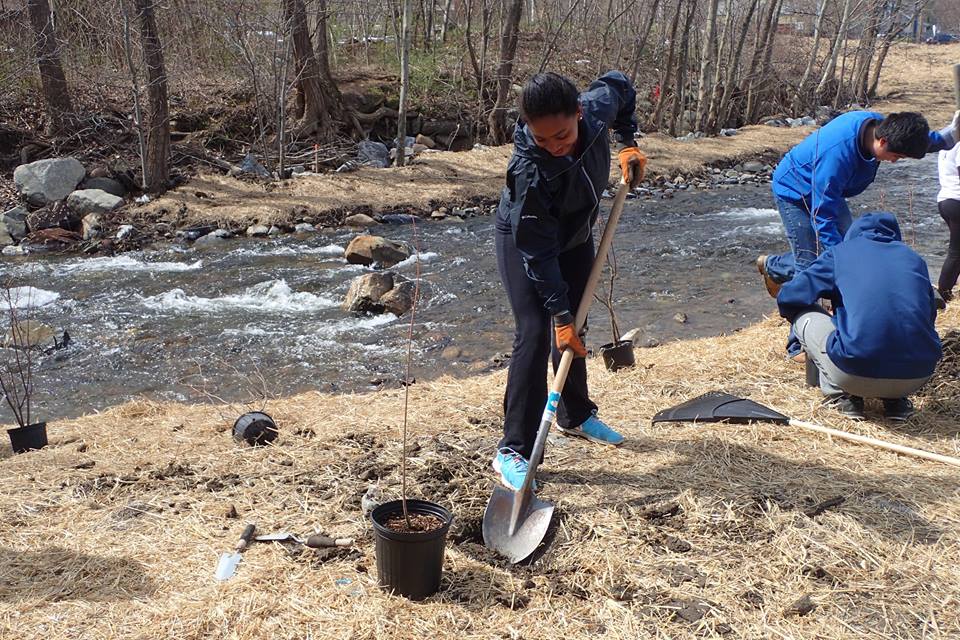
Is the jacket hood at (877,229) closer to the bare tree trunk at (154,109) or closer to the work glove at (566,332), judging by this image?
the work glove at (566,332)

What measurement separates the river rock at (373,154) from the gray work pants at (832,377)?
40.2 feet

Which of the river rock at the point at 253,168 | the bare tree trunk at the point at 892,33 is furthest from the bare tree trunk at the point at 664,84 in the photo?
the river rock at the point at 253,168

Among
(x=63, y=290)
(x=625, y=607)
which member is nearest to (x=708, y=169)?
(x=63, y=290)

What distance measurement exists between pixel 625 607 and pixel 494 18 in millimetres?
22140

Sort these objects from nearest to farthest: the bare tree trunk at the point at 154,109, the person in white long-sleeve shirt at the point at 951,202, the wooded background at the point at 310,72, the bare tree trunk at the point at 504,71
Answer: the person in white long-sleeve shirt at the point at 951,202, the bare tree trunk at the point at 154,109, the wooded background at the point at 310,72, the bare tree trunk at the point at 504,71

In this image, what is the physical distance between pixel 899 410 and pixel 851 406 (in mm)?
228

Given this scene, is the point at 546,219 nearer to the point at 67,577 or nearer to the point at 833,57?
the point at 67,577

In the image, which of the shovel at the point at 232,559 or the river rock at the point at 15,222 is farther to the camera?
the river rock at the point at 15,222

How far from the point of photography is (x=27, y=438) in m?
4.82

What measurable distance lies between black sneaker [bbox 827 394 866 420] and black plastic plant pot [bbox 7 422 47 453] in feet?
15.2

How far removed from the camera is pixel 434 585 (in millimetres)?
2770

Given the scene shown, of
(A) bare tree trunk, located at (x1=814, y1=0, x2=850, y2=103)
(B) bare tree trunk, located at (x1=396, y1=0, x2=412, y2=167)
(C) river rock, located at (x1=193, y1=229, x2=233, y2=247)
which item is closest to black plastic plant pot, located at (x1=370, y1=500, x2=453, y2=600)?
(C) river rock, located at (x1=193, y1=229, x2=233, y2=247)

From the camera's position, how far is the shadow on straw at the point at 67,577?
9.24ft

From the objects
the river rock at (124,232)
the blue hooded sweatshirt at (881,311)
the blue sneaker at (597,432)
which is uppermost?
the blue hooded sweatshirt at (881,311)
